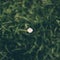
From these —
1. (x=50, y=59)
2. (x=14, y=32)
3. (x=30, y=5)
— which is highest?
(x=30, y=5)

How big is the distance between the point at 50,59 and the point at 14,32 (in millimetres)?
630

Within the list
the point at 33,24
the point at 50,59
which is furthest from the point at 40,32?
the point at 50,59

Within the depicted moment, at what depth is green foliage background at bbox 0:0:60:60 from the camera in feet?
13.5

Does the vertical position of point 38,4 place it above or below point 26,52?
above

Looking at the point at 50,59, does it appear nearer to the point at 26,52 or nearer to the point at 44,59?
the point at 44,59

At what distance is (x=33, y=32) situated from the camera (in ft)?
13.6

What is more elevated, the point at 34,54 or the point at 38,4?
the point at 38,4

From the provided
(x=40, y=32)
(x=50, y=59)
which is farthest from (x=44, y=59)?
(x=40, y=32)

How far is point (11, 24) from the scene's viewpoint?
4191 millimetres

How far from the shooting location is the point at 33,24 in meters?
4.14

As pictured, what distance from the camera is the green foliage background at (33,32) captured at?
411cm

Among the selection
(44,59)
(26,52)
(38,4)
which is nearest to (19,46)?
(26,52)

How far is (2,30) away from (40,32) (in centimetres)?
54

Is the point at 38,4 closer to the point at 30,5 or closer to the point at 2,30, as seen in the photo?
the point at 30,5
